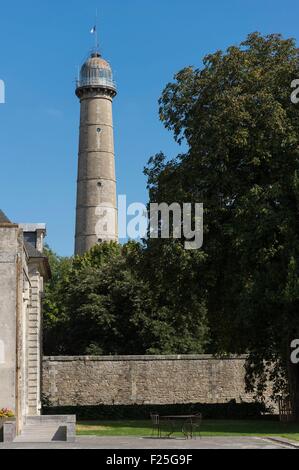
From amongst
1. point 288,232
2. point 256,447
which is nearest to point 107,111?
point 288,232

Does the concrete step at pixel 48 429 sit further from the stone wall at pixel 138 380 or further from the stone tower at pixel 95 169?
the stone tower at pixel 95 169

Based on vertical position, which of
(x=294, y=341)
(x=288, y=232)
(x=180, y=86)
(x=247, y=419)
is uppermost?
(x=180, y=86)

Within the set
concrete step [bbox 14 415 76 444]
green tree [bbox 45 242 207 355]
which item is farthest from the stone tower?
concrete step [bbox 14 415 76 444]

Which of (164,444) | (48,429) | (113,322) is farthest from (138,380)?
(164,444)

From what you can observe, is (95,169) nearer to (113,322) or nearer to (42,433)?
(113,322)

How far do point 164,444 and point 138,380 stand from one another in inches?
840

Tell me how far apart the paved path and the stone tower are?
49.6 m

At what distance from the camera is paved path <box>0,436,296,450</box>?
20.2 meters

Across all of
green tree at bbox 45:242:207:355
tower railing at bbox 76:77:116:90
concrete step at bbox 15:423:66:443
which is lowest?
concrete step at bbox 15:423:66:443

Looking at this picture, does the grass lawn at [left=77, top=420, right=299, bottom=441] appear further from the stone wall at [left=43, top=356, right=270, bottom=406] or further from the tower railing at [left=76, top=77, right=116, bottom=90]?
the tower railing at [left=76, top=77, right=116, bottom=90]

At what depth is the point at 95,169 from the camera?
7400cm

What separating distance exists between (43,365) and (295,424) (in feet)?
51.7

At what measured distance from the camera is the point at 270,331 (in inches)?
1244
